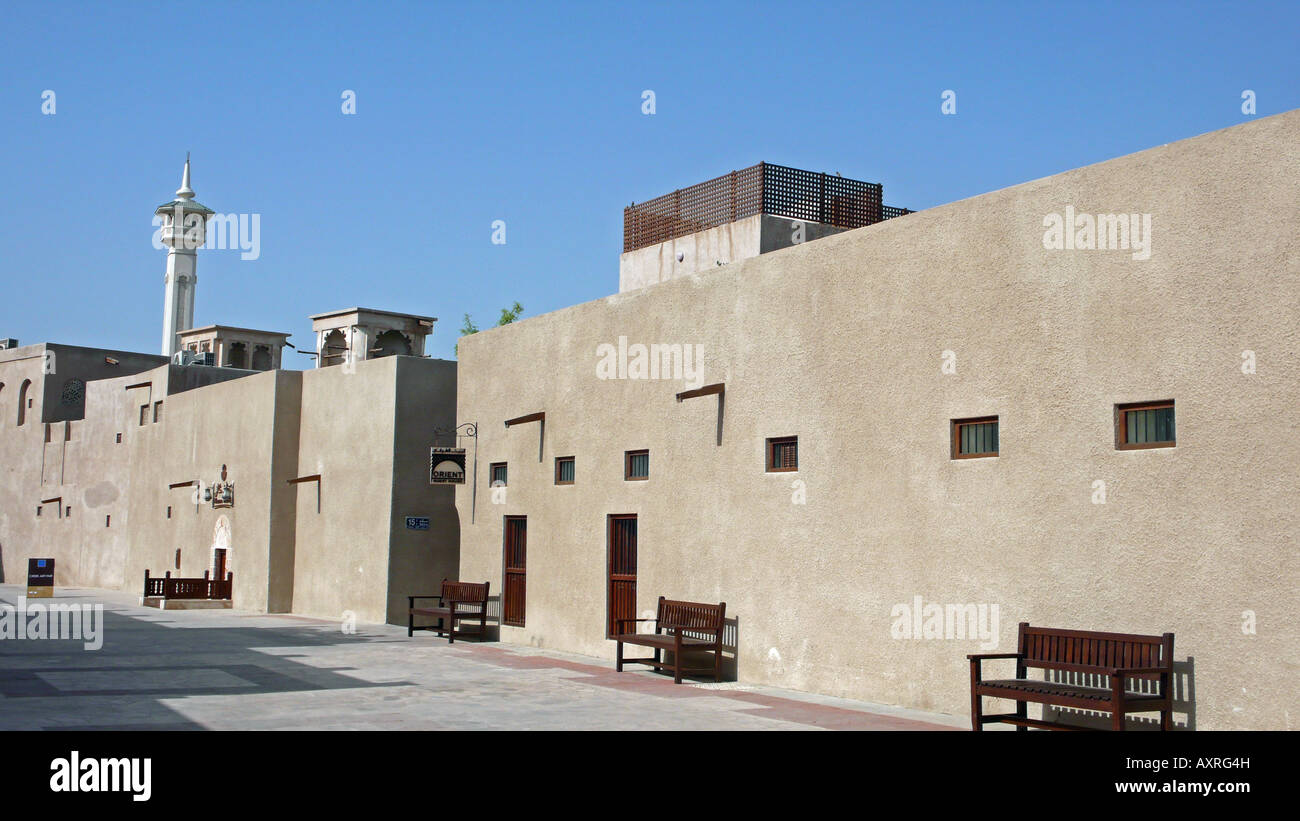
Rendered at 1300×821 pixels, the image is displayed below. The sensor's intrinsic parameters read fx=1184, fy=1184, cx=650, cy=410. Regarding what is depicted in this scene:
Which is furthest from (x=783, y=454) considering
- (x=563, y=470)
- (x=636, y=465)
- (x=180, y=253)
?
(x=180, y=253)

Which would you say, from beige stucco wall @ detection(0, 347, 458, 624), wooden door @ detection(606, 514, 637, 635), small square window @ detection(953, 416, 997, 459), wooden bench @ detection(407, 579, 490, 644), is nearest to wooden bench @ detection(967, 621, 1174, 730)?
small square window @ detection(953, 416, 997, 459)

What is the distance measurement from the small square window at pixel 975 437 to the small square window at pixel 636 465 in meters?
5.57

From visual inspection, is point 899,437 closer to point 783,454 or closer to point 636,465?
point 783,454

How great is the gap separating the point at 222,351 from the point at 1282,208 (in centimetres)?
4391

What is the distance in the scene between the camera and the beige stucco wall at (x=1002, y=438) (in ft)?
29.8

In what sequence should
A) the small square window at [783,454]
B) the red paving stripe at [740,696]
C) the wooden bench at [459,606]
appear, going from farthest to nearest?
the wooden bench at [459,606] → the small square window at [783,454] → the red paving stripe at [740,696]

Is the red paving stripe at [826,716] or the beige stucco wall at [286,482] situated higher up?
the beige stucco wall at [286,482]

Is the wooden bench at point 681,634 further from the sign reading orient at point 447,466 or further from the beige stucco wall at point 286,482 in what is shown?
the beige stucco wall at point 286,482

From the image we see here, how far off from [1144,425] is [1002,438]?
1470 mm

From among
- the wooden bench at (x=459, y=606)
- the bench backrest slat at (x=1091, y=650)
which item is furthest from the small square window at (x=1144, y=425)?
the wooden bench at (x=459, y=606)

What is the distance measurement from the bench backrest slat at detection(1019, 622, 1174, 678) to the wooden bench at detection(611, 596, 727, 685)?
482cm

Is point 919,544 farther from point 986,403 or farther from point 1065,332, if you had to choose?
point 1065,332
